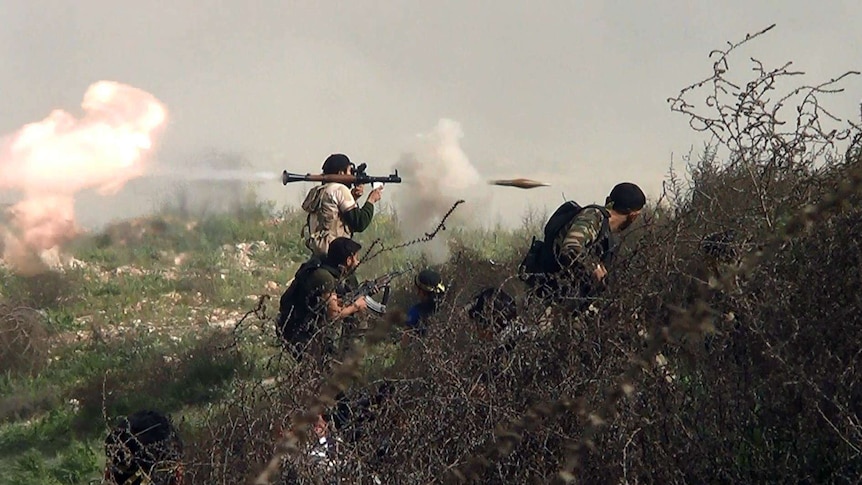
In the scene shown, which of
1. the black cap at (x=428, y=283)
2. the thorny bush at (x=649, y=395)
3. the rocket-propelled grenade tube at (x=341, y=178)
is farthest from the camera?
the rocket-propelled grenade tube at (x=341, y=178)

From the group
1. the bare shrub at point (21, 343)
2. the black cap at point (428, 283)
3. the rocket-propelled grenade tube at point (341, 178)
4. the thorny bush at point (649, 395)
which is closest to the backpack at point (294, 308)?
the black cap at point (428, 283)

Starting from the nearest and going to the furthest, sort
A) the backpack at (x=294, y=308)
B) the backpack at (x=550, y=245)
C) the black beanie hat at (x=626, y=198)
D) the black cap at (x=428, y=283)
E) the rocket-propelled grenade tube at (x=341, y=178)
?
the backpack at (x=550, y=245) < the black beanie hat at (x=626, y=198) < the backpack at (x=294, y=308) < the black cap at (x=428, y=283) < the rocket-propelled grenade tube at (x=341, y=178)

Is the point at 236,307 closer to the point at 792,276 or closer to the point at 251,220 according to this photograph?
the point at 251,220

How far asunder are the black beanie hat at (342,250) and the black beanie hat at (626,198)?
1333 millimetres

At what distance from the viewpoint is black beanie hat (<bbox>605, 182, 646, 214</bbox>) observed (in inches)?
204

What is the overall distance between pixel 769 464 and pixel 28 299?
1115 cm

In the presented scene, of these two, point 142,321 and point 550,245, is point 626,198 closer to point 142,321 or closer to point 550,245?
point 550,245

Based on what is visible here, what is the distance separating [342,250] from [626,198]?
1.48m

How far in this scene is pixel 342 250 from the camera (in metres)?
5.68

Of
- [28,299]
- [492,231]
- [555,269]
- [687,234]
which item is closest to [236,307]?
[28,299]

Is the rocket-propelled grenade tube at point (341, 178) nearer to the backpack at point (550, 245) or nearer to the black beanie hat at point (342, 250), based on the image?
the black beanie hat at point (342, 250)

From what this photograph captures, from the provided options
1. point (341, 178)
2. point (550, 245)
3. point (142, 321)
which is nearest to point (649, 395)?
point (550, 245)

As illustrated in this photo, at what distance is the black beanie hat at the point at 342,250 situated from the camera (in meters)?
5.67

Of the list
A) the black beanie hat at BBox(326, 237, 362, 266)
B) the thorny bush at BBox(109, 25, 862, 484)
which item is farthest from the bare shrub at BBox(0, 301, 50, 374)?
the thorny bush at BBox(109, 25, 862, 484)
